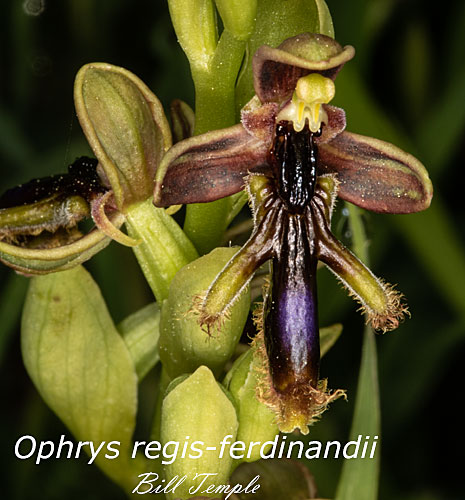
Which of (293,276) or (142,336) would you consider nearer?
(293,276)

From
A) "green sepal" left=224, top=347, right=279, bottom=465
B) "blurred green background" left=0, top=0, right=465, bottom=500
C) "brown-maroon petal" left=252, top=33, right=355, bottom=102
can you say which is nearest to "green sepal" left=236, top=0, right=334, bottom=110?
"brown-maroon petal" left=252, top=33, right=355, bottom=102

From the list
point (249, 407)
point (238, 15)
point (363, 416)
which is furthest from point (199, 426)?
point (238, 15)

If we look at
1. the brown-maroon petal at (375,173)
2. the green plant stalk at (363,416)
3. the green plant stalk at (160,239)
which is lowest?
the green plant stalk at (363,416)

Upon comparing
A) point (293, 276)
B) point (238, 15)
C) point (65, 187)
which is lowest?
point (293, 276)

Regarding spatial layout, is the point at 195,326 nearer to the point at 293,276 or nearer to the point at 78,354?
the point at 293,276

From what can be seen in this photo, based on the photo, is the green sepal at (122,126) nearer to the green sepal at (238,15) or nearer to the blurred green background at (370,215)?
the green sepal at (238,15)

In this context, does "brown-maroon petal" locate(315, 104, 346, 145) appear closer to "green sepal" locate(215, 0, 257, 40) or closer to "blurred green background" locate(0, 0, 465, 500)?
"green sepal" locate(215, 0, 257, 40)

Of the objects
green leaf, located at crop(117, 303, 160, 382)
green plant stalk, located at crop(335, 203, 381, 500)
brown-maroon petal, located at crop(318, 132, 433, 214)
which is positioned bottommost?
green plant stalk, located at crop(335, 203, 381, 500)

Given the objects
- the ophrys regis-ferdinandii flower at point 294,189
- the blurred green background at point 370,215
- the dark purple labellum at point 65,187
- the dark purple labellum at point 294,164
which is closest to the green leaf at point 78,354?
the dark purple labellum at point 65,187
